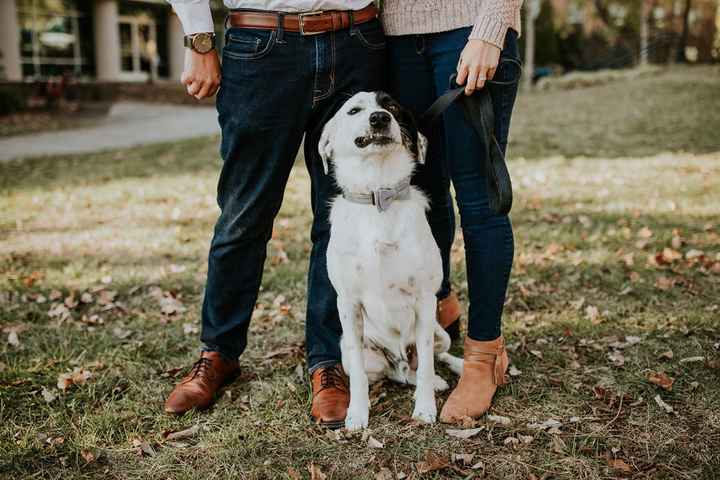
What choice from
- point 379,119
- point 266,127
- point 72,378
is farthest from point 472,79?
point 72,378

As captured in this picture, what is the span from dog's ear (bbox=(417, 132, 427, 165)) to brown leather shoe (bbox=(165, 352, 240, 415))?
3.98 feet

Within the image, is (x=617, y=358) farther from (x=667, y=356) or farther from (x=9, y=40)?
(x=9, y=40)

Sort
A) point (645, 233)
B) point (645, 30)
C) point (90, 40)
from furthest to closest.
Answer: point (90, 40)
point (645, 30)
point (645, 233)

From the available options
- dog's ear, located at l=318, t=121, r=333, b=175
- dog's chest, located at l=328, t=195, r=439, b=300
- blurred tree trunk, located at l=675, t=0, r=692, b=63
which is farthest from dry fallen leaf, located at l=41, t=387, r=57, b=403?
blurred tree trunk, located at l=675, t=0, r=692, b=63

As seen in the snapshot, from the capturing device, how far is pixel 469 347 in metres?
2.69

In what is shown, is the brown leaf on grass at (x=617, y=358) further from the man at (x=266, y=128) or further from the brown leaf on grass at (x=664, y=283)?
the man at (x=266, y=128)

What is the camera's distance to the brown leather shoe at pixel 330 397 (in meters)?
2.55

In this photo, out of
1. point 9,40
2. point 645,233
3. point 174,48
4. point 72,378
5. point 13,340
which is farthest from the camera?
point 174,48

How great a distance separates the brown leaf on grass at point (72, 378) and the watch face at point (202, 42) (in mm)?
1590

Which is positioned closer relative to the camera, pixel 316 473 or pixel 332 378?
pixel 316 473

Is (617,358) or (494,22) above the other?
(494,22)

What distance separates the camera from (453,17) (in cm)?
240

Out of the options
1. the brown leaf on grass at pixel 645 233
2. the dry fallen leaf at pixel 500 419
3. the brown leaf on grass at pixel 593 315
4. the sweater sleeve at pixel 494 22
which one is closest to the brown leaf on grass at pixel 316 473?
the dry fallen leaf at pixel 500 419

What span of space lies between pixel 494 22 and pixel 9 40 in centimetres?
2392
